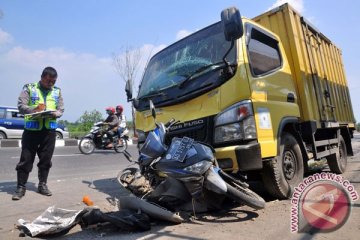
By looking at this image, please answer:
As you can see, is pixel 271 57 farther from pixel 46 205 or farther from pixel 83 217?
pixel 46 205

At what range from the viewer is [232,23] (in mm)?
3486

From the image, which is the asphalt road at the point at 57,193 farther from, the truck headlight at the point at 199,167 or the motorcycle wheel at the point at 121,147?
the motorcycle wheel at the point at 121,147

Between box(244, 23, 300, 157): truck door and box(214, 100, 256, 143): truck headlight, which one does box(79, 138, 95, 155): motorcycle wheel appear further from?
box(214, 100, 256, 143): truck headlight

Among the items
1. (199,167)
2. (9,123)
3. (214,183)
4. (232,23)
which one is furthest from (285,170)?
(9,123)

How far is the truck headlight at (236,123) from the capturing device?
11.9ft

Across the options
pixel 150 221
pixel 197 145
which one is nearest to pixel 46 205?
pixel 150 221

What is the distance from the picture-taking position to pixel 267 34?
4742mm

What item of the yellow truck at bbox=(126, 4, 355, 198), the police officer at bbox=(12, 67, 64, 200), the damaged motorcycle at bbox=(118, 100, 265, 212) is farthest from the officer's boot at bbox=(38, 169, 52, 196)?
the damaged motorcycle at bbox=(118, 100, 265, 212)

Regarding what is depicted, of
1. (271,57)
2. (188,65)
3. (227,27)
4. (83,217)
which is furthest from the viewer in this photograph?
(271,57)

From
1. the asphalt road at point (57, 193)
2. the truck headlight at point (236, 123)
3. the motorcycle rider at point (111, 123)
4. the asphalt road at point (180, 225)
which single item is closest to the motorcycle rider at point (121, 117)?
the motorcycle rider at point (111, 123)

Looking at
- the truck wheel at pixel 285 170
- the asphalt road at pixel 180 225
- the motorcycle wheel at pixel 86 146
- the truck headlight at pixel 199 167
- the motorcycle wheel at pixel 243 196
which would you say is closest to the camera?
the asphalt road at pixel 180 225

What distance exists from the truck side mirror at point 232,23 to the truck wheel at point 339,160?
426 cm

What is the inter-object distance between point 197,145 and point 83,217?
1.25 m

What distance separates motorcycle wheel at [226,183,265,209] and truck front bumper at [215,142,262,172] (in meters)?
0.22
